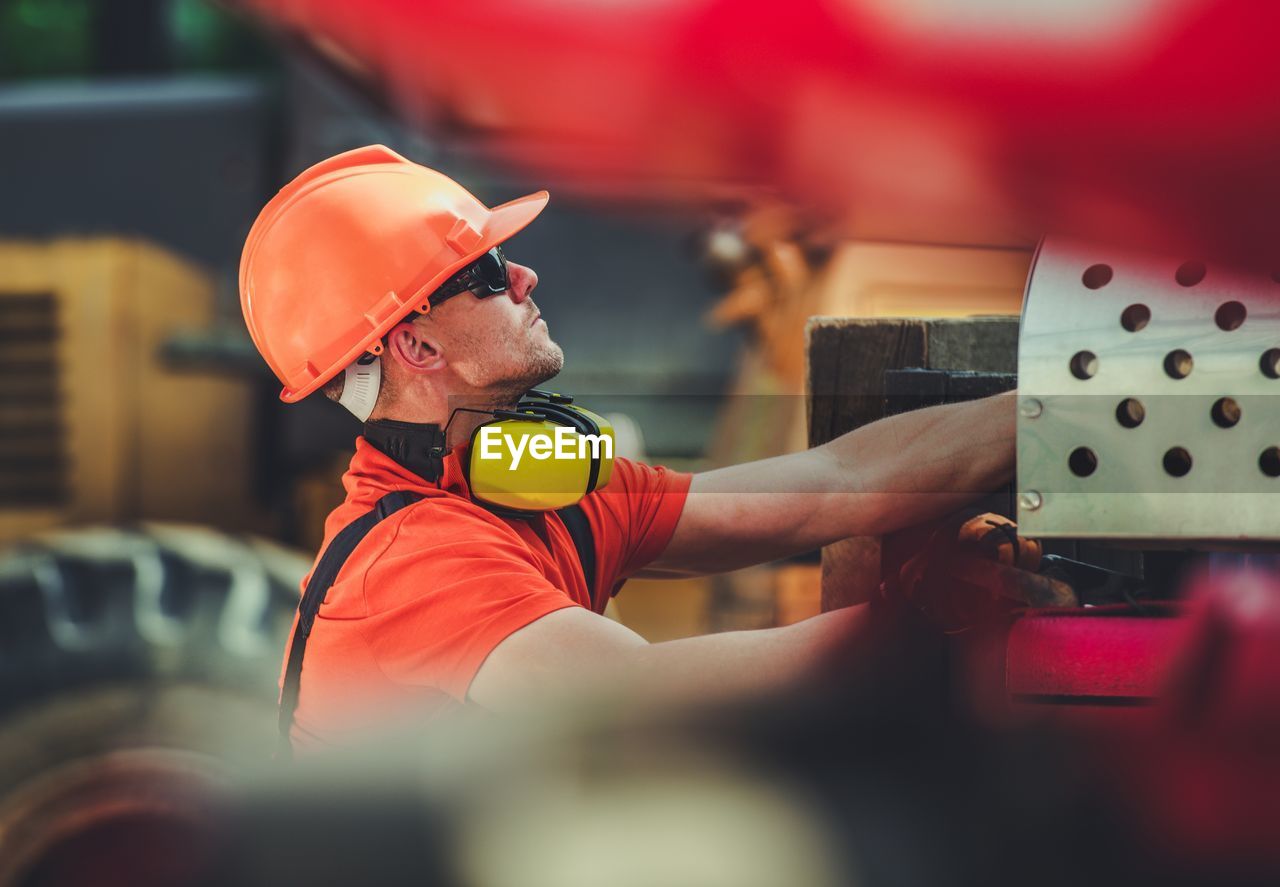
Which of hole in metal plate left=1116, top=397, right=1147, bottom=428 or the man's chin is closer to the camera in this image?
hole in metal plate left=1116, top=397, right=1147, bottom=428

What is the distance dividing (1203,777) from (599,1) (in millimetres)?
589

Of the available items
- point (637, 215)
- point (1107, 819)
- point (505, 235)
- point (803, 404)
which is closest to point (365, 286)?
point (505, 235)

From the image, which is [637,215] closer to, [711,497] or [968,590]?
[711,497]

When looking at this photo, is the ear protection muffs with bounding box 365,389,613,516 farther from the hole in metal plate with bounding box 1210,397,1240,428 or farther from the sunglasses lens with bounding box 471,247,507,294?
the hole in metal plate with bounding box 1210,397,1240,428

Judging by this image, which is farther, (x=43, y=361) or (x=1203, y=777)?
(x=43, y=361)

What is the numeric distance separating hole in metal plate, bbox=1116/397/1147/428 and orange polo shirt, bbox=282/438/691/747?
→ 478 millimetres

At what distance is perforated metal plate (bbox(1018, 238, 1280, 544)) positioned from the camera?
3.29 feet

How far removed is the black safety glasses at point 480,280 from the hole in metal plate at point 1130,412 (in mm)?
574

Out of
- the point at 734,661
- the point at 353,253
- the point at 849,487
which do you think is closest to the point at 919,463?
the point at 849,487

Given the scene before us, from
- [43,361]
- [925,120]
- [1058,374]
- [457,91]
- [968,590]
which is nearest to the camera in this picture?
[925,120]

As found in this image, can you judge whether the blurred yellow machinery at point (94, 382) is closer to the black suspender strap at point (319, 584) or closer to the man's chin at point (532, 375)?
the black suspender strap at point (319, 584)

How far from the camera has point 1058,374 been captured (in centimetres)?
108

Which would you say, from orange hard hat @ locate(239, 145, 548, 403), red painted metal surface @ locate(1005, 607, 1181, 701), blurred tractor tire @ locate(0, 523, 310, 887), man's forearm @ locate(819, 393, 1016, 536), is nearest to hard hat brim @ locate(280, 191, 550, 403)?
orange hard hat @ locate(239, 145, 548, 403)

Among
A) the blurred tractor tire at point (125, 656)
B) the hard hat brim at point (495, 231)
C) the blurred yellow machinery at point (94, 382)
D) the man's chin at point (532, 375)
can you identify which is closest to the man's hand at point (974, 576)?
the man's chin at point (532, 375)
